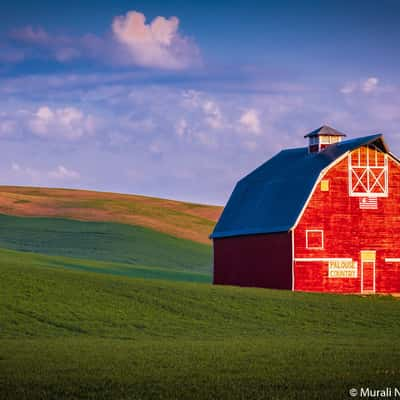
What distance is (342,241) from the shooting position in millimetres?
46062

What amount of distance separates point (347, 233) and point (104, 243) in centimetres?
4001

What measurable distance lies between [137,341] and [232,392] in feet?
39.8

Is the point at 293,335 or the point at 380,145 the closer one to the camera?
the point at 293,335

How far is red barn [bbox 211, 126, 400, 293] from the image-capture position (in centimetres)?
4541

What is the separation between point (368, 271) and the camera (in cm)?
4641

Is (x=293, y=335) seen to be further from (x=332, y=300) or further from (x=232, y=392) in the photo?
(x=232, y=392)

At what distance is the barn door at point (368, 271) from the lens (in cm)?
4625

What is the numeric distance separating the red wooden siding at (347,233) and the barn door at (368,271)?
3cm

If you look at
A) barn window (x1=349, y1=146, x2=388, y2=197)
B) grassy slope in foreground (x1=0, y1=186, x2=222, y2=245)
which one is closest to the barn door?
barn window (x1=349, y1=146, x2=388, y2=197)

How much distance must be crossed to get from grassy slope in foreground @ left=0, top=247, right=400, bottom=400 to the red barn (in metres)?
2.57

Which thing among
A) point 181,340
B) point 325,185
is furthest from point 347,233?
point 181,340

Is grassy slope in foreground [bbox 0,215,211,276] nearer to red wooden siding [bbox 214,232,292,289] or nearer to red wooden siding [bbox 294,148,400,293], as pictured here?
red wooden siding [bbox 214,232,292,289]

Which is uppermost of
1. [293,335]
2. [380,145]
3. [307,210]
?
[380,145]

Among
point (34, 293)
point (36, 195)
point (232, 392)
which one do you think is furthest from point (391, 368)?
point (36, 195)
